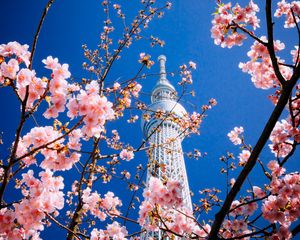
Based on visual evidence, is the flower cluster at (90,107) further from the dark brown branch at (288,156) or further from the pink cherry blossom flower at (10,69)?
the dark brown branch at (288,156)

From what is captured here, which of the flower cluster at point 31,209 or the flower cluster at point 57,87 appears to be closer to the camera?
the flower cluster at point 57,87

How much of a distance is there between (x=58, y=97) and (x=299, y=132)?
2.50 metres

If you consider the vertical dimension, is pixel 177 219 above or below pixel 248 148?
below

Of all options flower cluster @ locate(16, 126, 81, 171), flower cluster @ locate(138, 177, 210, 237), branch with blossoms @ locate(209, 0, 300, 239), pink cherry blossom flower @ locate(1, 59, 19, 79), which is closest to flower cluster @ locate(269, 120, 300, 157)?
branch with blossoms @ locate(209, 0, 300, 239)

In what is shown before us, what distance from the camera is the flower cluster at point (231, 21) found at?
3045 millimetres

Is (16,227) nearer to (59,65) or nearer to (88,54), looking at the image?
(59,65)

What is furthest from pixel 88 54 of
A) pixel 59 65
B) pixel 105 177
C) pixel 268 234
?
pixel 268 234

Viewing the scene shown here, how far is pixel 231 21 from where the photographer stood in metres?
3.03

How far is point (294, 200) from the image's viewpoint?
2.84 meters

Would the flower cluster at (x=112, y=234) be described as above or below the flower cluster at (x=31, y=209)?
above

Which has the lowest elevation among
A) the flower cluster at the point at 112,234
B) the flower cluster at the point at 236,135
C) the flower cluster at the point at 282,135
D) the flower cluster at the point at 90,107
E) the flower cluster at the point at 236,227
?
the flower cluster at the point at 112,234

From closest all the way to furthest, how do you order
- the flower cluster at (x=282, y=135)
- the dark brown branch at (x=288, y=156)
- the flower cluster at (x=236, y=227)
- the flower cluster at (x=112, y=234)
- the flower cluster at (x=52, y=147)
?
the flower cluster at (x=52, y=147) → the dark brown branch at (x=288, y=156) → the flower cluster at (x=282, y=135) → the flower cluster at (x=236, y=227) → the flower cluster at (x=112, y=234)

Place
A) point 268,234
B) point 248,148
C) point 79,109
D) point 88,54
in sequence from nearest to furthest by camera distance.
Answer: point 79,109 < point 268,234 < point 248,148 < point 88,54

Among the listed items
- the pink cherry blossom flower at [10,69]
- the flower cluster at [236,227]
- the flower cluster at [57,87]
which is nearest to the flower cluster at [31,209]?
the flower cluster at [57,87]
